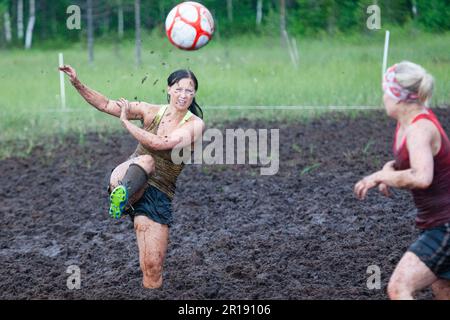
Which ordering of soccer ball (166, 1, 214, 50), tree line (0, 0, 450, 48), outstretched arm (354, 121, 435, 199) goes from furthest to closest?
tree line (0, 0, 450, 48) → soccer ball (166, 1, 214, 50) → outstretched arm (354, 121, 435, 199)

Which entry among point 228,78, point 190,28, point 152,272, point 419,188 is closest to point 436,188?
point 419,188

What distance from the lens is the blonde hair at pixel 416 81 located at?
4.86 metres

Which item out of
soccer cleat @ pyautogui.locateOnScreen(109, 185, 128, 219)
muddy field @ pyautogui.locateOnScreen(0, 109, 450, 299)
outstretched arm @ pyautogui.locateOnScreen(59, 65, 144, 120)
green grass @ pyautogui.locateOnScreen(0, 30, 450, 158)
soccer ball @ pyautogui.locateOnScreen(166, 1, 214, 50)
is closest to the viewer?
soccer cleat @ pyautogui.locateOnScreen(109, 185, 128, 219)

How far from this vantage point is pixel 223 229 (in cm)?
853

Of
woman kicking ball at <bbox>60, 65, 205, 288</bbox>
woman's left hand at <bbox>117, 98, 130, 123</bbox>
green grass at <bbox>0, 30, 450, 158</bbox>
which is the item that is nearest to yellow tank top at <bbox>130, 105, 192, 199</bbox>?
woman kicking ball at <bbox>60, 65, 205, 288</bbox>

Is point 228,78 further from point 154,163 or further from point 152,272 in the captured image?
point 152,272

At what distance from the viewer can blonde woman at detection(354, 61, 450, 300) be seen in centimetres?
476

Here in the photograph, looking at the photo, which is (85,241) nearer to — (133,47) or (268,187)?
(268,187)

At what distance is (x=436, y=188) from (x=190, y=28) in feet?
9.30

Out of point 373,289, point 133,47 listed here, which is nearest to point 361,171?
point 373,289

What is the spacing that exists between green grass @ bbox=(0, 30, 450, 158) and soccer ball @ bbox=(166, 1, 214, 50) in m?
6.28

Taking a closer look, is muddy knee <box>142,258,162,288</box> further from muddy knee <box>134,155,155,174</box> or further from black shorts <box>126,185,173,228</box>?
muddy knee <box>134,155,155,174</box>

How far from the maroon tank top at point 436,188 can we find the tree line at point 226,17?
1761 cm
